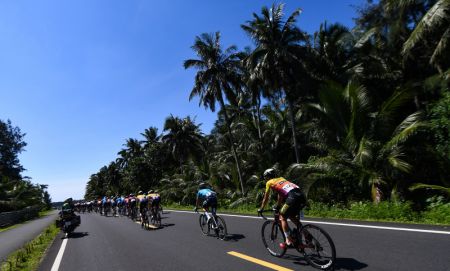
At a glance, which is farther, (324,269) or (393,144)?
(393,144)

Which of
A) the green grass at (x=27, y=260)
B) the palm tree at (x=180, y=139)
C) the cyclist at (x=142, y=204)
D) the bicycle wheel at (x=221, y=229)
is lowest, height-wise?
the green grass at (x=27, y=260)

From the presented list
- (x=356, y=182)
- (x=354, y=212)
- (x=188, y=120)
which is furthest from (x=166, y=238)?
(x=188, y=120)

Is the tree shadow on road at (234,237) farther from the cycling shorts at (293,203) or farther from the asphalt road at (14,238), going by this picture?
the asphalt road at (14,238)

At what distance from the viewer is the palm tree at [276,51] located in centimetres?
2520

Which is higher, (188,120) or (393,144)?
(188,120)

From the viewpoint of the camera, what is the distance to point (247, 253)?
7652 mm

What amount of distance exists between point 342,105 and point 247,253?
11.5m

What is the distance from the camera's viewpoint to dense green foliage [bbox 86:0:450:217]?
15.1 metres

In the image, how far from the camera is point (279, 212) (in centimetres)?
677

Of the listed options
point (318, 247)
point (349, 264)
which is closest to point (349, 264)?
point (349, 264)

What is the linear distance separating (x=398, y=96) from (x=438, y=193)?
4546 millimetres

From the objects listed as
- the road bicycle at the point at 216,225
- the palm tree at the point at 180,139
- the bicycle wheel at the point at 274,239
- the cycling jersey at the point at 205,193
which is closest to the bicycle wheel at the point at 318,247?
the bicycle wheel at the point at 274,239

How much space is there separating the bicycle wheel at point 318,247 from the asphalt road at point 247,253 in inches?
9.0

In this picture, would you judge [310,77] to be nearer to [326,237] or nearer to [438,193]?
[438,193]
